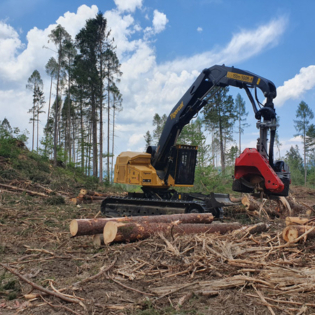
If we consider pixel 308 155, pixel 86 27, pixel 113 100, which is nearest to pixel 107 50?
pixel 86 27

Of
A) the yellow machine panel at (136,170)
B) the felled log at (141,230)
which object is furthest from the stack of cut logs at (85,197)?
the felled log at (141,230)

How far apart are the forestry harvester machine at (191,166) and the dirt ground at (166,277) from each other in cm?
184

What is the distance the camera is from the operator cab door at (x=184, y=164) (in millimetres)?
10805

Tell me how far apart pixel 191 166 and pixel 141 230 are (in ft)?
16.4

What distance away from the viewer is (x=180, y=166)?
1083 centimetres

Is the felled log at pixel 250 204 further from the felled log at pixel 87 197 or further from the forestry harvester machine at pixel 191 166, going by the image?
the felled log at pixel 87 197

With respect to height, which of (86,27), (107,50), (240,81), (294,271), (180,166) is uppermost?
(86,27)

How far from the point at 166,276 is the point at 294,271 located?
6.03ft

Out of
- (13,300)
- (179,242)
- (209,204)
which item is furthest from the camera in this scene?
(209,204)

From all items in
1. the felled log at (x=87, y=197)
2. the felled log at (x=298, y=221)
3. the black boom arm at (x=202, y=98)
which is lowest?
the felled log at (x=87, y=197)

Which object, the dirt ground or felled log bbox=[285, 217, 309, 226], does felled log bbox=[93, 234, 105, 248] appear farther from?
felled log bbox=[285, 217, 309, 226]

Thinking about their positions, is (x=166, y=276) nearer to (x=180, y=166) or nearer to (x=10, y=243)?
(x=10, y=243)

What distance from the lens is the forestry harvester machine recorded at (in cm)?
744

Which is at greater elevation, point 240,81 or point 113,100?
point 113,100
